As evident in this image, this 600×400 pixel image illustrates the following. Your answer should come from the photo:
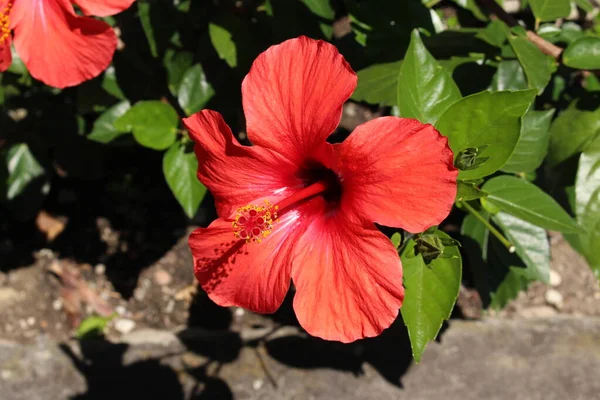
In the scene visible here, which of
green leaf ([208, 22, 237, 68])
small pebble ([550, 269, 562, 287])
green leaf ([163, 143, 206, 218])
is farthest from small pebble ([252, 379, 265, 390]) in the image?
small pebble ([550, 269, 562, 287])

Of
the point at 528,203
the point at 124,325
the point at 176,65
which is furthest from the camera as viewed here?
the point at 124,325

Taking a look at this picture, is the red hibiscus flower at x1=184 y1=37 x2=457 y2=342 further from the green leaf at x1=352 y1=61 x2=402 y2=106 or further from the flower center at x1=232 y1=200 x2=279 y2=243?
the green leaf at x1=352 y1=61 x2=402 y2=106

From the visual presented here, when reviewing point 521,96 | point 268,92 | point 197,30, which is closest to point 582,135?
point 521,96

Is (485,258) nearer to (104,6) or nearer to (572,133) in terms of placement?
(572,133)

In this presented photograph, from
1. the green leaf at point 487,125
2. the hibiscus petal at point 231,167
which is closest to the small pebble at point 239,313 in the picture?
the hibiscus petal at point 231,167

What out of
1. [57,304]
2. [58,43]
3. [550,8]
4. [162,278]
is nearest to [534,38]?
[550,8]
